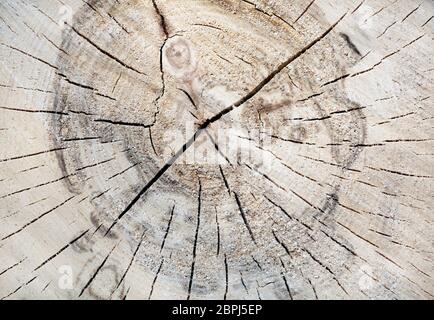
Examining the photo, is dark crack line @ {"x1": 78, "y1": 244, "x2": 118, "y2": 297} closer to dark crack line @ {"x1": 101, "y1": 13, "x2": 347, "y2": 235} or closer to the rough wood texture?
the rough wood texture

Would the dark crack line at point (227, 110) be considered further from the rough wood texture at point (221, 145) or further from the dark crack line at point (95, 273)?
the dark crack line at point (95, 273)

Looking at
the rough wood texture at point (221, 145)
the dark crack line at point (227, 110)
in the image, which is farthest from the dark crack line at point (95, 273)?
the dark crack line at point (227, 110)

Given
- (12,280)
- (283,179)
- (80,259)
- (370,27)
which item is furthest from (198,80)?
(12,280)

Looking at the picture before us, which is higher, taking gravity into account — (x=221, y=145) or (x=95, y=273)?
(x=221, y=145)

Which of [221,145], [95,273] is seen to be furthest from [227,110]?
[95,273]

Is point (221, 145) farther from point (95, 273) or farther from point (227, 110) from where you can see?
point (95, 273)

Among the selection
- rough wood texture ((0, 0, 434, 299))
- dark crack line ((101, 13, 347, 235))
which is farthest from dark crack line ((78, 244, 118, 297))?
dark crack line ((101, 13, 347, 235))

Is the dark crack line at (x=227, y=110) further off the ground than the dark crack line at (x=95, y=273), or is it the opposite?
the dark crack line at (x=227, y=110)

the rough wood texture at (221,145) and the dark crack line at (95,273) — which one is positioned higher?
the rough wood texture at (221,145)

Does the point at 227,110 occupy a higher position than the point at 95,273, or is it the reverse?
the point at 227,110
